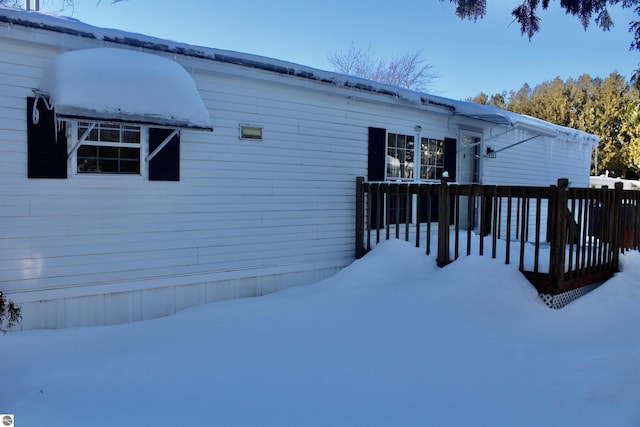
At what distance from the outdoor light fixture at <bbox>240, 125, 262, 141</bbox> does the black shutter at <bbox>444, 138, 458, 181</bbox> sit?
4.27m

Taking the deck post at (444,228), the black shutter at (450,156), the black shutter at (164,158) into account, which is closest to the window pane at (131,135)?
the black shutter at (164,158)

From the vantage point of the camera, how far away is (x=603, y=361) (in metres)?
4.02

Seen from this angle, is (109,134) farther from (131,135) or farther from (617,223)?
(617,223)

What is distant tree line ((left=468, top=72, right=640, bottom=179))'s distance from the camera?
26.7 metres

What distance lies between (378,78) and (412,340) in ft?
83.3

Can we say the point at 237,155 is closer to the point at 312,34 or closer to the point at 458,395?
the point at 458,395

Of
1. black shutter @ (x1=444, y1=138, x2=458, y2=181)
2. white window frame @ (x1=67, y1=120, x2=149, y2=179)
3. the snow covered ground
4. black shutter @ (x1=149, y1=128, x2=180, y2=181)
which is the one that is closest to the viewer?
the snow covered ground

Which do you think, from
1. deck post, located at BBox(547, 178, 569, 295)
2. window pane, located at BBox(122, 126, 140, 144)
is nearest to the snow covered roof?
window pane, located at BBox(122, 126, 140, 144)

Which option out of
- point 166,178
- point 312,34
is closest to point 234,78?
point 166,178

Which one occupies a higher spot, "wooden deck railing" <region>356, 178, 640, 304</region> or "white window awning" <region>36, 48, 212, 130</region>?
"white window awning" <region>36, 48, 212, 130</region>

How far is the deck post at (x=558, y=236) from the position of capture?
5379mm

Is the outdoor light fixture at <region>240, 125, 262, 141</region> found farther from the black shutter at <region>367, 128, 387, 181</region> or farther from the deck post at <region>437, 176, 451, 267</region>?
the deck post at <region>437, 176, 451, 267</region>

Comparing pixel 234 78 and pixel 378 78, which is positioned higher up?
pixel 378 78

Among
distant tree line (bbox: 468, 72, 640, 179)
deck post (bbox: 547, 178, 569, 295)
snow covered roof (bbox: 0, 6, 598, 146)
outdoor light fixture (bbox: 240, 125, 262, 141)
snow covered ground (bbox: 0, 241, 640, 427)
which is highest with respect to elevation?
Result: distant tree line (bbox: 468, 72, 640, 179)
